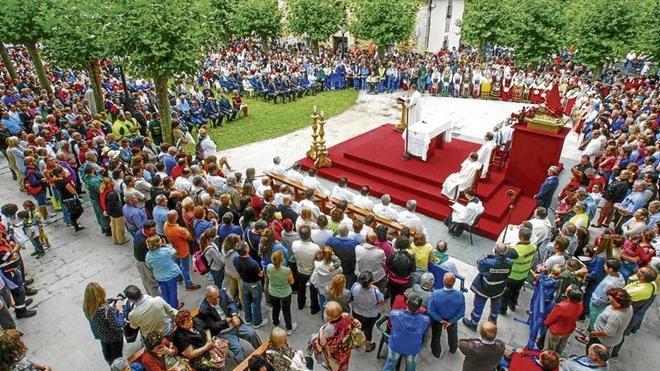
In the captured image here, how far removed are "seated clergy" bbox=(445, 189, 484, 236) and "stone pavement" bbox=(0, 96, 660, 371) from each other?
0.24 metres

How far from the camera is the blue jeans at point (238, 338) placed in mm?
5184

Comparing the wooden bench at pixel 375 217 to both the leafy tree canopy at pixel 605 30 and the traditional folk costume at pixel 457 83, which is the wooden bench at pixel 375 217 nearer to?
the traditional folk costume at pixel 457 83

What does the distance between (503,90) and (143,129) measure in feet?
51.9

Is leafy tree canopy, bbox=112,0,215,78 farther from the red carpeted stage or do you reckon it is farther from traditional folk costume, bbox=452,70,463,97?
traditional folk costume, bbox=452,70,463,97

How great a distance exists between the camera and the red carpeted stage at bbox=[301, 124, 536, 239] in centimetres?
1005

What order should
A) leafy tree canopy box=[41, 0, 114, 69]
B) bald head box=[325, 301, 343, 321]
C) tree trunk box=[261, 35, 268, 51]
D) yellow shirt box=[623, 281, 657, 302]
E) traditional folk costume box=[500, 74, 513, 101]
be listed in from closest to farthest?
bald head box=[325, 301, 343, 321] → yellow shirt box=[623, 281, 657, 302] → leafy tree canopy box=[41, 0, 114, 69] → traditional folk costume box=[500, 74, 513, 101] → tree trunk box=[261, 35, 268, 51]

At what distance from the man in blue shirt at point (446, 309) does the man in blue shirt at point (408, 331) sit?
20.8 inches

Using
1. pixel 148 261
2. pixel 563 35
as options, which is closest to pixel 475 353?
pixel 148 261

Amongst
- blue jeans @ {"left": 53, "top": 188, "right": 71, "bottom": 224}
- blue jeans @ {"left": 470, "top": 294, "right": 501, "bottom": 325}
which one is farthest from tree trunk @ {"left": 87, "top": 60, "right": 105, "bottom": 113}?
blue jeans @ {"left": 470, "top": 294, "right": 501, "bottom": 325}

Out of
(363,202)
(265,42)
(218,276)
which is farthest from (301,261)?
(265,42)

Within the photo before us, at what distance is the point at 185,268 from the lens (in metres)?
7.39

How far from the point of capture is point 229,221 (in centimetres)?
678

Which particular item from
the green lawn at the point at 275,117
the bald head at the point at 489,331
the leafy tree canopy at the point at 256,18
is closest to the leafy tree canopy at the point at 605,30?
the green lawn at the point at 275,117

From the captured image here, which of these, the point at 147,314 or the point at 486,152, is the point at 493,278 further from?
the point at 486,152
